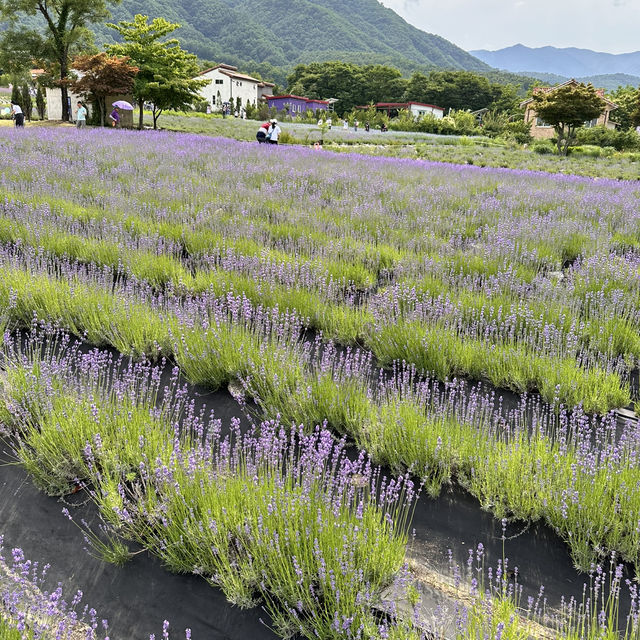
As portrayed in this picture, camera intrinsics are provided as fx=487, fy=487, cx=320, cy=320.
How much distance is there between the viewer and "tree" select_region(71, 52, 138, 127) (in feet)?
79.7

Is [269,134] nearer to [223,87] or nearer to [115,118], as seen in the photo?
[115,118]

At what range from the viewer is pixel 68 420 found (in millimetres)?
2562

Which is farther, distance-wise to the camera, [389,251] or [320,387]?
[389,251]

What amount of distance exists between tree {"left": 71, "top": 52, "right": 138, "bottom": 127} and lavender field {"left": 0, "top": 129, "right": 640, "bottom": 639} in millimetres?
19992

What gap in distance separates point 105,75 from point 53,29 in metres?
9.21

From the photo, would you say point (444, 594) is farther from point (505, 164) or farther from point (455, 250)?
point (505, 164)

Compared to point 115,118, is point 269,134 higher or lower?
lower

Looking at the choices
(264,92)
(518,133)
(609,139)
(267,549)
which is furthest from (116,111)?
(264,92)

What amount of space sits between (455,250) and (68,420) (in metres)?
5.23

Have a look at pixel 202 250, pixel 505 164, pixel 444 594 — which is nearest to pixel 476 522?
pixel 444 594

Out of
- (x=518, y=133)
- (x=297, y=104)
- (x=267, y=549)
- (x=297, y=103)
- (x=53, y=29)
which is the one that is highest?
(x=297, y=103)

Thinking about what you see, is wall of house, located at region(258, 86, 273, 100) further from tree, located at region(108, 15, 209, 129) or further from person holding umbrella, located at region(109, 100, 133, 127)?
person holding umbrella, located at region(109, 100, 133, 127)

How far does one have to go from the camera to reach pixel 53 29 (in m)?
29.8

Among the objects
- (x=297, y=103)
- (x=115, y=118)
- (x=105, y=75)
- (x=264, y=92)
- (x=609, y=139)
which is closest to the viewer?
(x=105, y=75)
